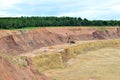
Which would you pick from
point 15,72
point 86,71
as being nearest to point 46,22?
point 86,71

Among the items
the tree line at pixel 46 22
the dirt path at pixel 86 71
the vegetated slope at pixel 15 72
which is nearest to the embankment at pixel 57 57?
the dirt path at pixel 86 71

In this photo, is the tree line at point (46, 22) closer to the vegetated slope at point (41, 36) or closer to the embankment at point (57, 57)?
the vegetated slope at point (41, 36)

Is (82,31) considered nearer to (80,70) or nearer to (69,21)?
(69,21)

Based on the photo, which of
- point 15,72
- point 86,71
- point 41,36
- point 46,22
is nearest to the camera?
point 15,72

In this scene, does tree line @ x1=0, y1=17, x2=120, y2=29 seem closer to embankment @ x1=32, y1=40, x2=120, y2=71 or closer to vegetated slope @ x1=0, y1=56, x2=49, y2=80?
embankment @ x1=32, y1=40, x2=120, y2=71

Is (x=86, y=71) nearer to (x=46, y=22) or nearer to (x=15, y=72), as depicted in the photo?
(x=15, y=72)

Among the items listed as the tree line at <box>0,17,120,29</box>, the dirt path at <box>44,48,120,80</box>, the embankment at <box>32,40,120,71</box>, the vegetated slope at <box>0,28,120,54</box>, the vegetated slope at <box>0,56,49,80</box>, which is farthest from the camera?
the tree line at <box>0,17,120,29</box>

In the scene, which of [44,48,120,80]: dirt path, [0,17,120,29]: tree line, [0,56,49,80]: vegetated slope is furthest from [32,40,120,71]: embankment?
[0,17,120,29]: tree line
